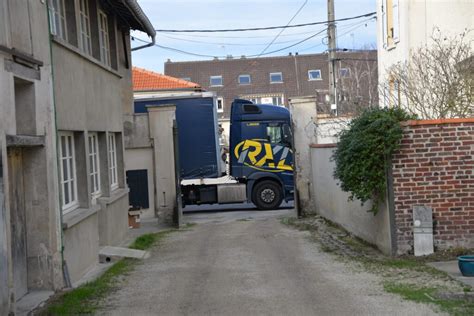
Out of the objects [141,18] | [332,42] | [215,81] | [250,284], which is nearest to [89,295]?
[250,284]

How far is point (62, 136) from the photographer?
11.1 metres

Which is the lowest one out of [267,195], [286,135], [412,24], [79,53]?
[267,195]

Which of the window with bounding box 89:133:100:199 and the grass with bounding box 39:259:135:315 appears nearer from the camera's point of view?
the grass with bounding box 39:259:135:315

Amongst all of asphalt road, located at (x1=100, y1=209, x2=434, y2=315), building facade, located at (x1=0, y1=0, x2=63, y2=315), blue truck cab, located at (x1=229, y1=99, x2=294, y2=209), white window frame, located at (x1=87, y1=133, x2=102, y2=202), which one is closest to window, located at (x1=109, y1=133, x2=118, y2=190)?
white window frame, located at (x1=87, y1=133, x2=102, y2=202)

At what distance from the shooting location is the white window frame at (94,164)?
13586 mm

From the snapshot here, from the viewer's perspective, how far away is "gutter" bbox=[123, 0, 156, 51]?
15.5 metres

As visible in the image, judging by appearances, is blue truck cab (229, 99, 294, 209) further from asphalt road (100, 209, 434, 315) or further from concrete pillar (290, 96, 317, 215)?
asphalt road (100, 209, 434, 315)

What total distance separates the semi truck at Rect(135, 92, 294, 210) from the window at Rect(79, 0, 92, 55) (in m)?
9.18

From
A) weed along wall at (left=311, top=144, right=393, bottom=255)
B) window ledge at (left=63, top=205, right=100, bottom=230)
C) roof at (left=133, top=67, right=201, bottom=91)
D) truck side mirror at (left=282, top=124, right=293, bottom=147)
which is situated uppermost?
roof at (left=133, top=67, right=201, bottom=91)

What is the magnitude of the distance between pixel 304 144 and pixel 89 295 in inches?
524

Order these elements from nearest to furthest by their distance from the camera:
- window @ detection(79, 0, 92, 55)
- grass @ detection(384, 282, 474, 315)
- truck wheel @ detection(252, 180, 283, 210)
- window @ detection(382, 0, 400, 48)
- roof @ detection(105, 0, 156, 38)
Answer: grass @ detection(384, 282, 474, 315) → window @ detection(79, 0, 92, 55) → roof @ detection(105, 0, 156, 38) → window @ detection(382, 0, 400, 48) → truck wheel @ detection(252, 180, 283, 210)

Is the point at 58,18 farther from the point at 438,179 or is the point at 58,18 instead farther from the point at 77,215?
the point at 438,179

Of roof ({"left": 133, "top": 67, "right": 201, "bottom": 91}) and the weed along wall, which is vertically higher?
roof ({"left": 133, "top": 67, "right": 201, "bottom": 91})

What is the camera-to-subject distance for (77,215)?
11062mm
